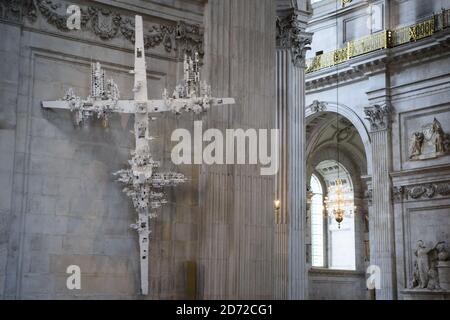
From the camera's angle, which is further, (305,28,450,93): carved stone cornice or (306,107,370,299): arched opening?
(306,107,370,299): arched opening

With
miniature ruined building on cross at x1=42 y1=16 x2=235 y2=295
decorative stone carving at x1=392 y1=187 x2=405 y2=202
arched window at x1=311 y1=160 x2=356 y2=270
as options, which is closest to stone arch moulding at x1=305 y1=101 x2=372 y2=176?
decorative stone carving at x1=392 y1=187 x2=405 y2=202

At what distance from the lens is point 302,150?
742 inches

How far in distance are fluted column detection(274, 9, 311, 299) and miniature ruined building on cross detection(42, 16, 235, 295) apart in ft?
21.5

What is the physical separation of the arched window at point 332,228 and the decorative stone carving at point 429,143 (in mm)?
8950

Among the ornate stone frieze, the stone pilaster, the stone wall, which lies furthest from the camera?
the stone pilaster

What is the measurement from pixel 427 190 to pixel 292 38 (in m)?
9.69

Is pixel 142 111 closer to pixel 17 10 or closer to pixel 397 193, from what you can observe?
pixel 17 10

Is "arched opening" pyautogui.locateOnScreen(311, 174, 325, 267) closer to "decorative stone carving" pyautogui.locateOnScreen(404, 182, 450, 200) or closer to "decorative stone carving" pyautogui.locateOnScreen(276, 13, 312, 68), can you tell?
"decorative stone carving" pyautogui.locateOnScreen(404, 182, 450, 200)

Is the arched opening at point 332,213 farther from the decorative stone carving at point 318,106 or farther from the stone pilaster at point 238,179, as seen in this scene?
the stone pilaster at point 238,179

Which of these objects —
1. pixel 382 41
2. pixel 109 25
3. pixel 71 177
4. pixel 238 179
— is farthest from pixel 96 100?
pixel 382 41

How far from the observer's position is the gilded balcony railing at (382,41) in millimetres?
26562

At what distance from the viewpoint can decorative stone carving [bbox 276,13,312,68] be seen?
18953 millimetres

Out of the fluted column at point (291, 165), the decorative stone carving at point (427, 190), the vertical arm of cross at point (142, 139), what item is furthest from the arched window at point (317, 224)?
the vertical arm of cross at point (142, 139)
